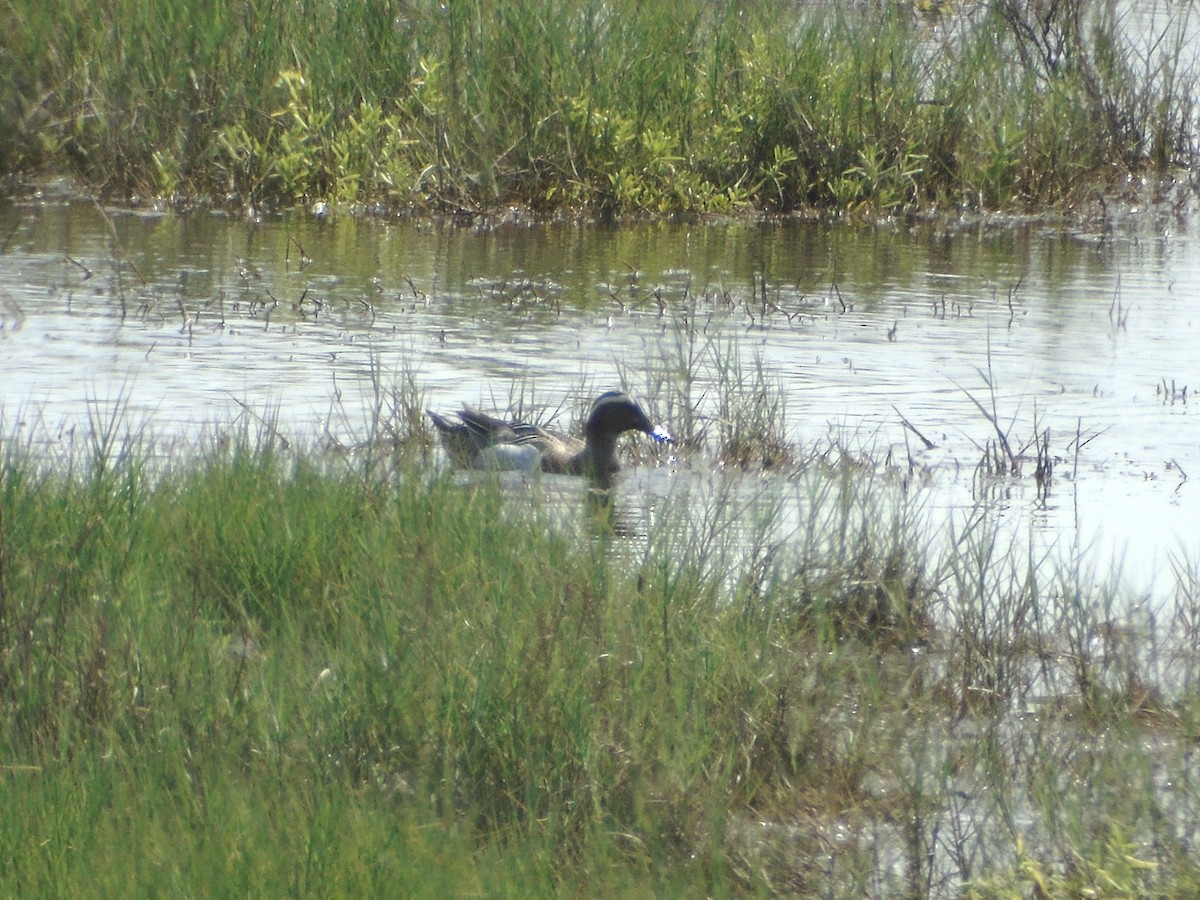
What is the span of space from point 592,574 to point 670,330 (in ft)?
15.9

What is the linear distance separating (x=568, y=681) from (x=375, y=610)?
576 mm

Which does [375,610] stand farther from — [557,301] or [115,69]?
[115,69]

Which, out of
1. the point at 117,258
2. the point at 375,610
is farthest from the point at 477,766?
the point at 117,258

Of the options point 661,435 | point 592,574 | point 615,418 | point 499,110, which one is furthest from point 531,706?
point 499,110

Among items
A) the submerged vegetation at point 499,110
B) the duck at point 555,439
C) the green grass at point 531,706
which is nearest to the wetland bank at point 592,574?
the green grass at point 531,706

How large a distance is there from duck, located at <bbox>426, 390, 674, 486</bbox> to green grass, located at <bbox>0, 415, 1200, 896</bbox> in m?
1.26

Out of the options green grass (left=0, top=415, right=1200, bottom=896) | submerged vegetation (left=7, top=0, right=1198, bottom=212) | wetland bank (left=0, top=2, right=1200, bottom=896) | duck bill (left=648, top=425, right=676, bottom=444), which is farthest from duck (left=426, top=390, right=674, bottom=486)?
submerged vegetation (left=7, top=0, right=1198, bottom=212)

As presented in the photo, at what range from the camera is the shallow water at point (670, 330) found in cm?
742

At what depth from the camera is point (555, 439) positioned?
23.8 feet

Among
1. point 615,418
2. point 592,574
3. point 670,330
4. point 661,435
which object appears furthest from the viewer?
point 670,330

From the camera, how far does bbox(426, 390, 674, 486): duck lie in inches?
267

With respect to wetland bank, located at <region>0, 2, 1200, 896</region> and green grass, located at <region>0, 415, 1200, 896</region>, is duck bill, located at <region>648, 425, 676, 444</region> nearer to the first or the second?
wetland bank, located at <region>0, 2, 1200, 896</region>

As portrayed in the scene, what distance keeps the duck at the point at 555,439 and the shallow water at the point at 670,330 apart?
196 mm

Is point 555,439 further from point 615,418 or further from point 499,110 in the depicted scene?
point 499,110
